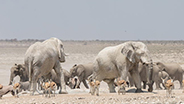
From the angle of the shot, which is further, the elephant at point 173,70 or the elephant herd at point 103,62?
the elephant at point 173,70

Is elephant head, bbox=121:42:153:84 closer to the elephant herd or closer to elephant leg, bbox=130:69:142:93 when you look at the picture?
the elephant herd

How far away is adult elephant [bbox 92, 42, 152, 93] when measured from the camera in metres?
17.4

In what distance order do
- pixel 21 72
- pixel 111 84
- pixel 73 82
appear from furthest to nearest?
1. pixel 73 82
2. pixel 21 72
3. pixel 111 84

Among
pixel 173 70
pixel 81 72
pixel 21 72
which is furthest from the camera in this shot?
pixel 173 70

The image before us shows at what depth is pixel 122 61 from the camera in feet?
57.5

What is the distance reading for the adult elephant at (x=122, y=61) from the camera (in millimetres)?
17359

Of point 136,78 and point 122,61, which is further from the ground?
point 122,61

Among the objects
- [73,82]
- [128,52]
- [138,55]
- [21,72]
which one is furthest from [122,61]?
[73,82]

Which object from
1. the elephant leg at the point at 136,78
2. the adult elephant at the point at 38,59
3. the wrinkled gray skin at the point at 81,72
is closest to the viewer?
the adult elephant at the point at 38,59

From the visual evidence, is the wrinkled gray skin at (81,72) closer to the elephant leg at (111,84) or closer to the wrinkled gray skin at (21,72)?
the wrinkled gray skin at (21,72)

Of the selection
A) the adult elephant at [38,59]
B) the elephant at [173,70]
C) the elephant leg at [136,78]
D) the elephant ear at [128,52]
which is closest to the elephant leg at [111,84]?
the elephant leg at [136,78]

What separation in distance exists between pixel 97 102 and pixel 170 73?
14620mm

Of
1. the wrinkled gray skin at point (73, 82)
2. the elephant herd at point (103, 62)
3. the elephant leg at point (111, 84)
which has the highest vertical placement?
the elephant herd at point (103, 62)

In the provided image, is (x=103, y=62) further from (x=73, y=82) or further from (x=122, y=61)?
(x=73, y=82)
